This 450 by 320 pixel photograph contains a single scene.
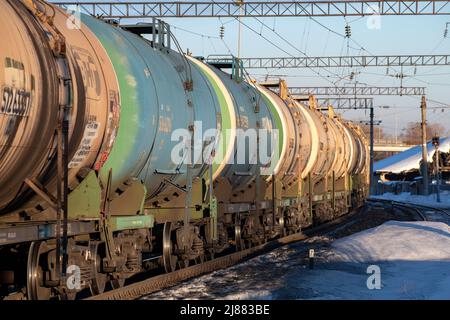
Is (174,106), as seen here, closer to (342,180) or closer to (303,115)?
(303,115)

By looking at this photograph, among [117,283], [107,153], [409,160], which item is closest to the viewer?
[107,153]

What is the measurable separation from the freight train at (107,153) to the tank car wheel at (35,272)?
0.04 feet

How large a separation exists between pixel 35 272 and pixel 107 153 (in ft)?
6.02

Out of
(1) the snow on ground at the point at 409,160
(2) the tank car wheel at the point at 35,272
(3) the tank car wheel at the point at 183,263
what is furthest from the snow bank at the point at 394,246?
(1) the snow on ground at the point at 409,160

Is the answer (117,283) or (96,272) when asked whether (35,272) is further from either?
(117,283)

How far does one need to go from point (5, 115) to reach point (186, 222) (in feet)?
21.6

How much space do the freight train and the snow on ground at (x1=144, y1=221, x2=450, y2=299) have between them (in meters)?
1.10

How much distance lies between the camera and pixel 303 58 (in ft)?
148

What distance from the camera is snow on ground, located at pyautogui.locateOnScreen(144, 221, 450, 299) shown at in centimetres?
1048

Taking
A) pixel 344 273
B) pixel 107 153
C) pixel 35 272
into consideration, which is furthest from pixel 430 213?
pixel 35 272

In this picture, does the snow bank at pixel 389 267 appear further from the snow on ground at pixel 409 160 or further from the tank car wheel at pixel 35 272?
the snow on ground at pixel 409 160

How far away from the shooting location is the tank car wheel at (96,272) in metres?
9.20

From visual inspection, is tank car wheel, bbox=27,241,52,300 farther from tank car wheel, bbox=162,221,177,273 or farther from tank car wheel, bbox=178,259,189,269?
tank car wheel, bbox=178,259,189,269

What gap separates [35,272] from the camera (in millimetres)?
8016
